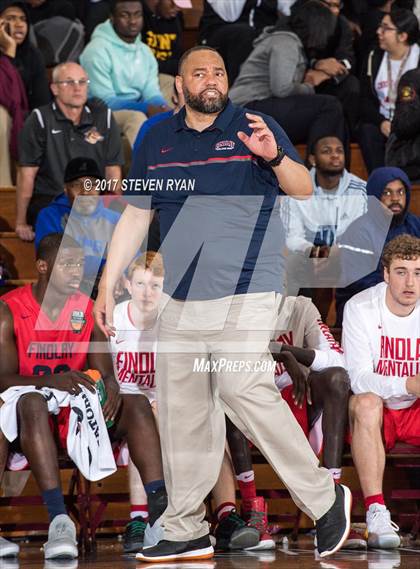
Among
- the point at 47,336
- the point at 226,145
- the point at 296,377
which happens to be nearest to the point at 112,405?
the point at 47,336

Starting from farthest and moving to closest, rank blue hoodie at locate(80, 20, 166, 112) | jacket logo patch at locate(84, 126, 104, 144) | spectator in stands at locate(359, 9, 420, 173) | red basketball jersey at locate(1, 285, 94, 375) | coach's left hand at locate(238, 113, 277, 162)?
blue hoodie at locate(80, 20, 166, 112)
spectator in stands at locate(359, 9, 420, 173)
jacket logo patch at locate(84, 126, 104, 144)
red basketball jersey at locate(1, 285, 94, 375)
coach's left hand at locate(238, 113, 277, 162)

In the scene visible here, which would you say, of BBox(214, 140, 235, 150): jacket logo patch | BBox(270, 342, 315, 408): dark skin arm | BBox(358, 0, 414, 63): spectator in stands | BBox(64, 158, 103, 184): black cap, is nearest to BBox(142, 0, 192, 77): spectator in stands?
BBox(358, 0, 414, 63): spectator in stands

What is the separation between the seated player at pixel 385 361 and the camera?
514 cm

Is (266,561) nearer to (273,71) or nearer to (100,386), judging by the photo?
(100,386)

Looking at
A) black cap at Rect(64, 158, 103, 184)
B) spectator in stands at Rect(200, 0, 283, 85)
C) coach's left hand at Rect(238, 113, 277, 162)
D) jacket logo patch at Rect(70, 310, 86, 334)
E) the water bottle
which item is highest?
spectator in stands at Rect(200, 0, 283, 85)

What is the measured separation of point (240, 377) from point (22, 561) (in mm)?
1282

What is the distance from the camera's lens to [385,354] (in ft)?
18.0

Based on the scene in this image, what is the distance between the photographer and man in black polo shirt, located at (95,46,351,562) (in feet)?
13.8

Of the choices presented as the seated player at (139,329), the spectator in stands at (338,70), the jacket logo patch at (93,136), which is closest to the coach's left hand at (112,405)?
the seated player at (139,329)

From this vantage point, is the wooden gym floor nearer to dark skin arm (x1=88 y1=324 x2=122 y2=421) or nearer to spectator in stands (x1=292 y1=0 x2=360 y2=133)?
dark skin arm (x1=88 y1=324 x2=122 y2=421)

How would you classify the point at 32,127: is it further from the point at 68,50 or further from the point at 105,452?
the point at 105,452

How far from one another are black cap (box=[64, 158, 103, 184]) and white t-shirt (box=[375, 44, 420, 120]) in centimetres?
238

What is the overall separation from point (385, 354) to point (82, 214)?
2.07 m

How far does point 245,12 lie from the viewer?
8.88m
